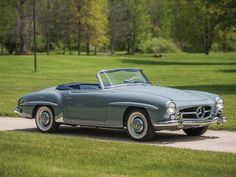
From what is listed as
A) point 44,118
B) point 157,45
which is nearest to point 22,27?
point 157,45

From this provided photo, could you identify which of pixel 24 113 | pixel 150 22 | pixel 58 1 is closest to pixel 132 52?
pixel 150 22

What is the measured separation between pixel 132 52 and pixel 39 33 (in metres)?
20.9

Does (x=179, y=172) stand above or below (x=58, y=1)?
below

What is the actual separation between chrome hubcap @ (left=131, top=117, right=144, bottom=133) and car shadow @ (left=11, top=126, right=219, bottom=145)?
260 mm

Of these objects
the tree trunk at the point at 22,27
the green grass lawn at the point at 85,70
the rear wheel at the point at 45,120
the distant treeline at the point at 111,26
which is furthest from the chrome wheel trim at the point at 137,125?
the tree trunk at the point at 22,27

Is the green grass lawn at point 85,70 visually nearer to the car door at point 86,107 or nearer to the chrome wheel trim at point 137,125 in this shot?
the car door at point 86,107

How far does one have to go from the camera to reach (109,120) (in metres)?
12.0

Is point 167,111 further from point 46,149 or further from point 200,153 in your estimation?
point 46,149

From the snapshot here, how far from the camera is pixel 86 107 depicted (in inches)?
486

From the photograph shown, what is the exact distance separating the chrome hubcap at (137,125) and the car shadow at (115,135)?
0.26 m

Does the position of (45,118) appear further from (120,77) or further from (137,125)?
(137,125)

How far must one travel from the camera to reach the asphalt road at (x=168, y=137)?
10969 millimetres

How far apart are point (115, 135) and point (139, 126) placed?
1.29 metres

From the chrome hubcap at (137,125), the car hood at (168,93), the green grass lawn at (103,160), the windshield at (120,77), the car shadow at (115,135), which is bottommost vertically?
the car shadow at (115,135)
